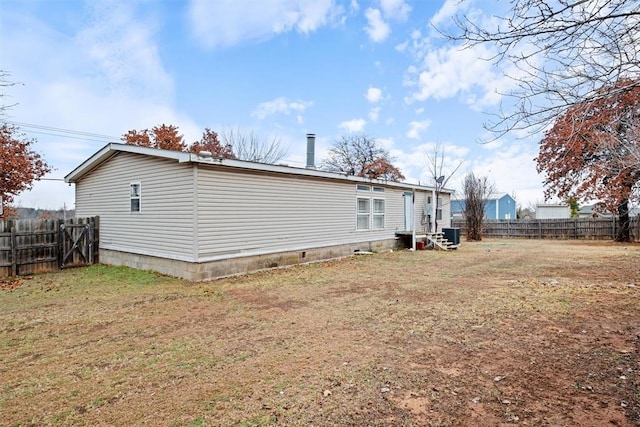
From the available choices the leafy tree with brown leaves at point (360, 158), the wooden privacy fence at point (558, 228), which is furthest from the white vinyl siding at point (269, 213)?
the leafy tree with brown leaves at point (360, 158)

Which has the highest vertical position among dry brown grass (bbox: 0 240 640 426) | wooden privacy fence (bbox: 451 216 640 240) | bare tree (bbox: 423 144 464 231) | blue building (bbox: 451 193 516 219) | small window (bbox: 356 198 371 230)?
bare tree (bbox: 423 144 464 231)

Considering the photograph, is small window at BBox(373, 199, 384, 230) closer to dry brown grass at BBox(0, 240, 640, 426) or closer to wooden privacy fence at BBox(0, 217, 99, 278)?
dry brown grass at BBox(0, 240, 640, 426)

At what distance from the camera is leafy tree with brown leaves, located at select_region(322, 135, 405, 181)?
2964 centimetres

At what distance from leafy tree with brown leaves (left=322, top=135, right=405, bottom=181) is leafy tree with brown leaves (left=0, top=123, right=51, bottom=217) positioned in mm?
20372

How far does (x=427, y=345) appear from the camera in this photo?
4.01 metres

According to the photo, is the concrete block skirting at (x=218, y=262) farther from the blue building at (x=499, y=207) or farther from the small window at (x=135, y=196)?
the blue building at (x=499, y=207)

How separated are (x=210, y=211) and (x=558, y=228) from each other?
2178 centimetres

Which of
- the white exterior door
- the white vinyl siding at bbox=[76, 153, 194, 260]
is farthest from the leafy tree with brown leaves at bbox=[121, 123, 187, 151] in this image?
the white exterior door


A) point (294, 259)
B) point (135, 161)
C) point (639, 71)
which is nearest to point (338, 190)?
point (294, 259)

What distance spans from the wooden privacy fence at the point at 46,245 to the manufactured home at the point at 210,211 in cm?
38

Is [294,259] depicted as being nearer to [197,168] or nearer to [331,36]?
[197,168]

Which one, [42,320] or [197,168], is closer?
[42,320]

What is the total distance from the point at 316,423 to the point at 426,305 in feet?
12.4

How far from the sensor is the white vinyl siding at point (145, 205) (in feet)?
27.0
